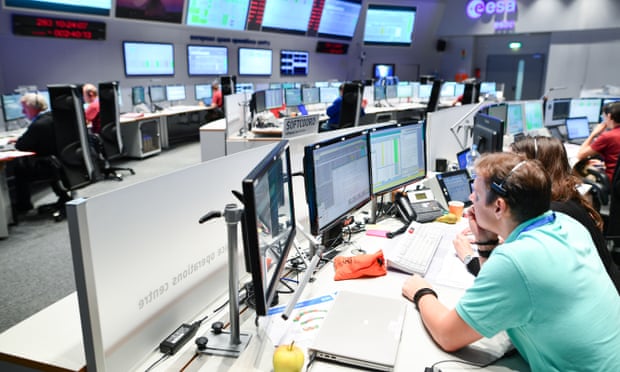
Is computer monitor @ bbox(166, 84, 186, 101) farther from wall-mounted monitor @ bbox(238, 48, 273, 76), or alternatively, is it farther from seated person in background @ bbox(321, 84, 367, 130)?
seated person in background @ bbox(321, 84, 367, 130)

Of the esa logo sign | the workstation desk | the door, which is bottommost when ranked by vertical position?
the workstation desk

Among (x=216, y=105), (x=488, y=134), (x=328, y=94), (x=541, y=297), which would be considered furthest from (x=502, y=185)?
(x=216, y=105)

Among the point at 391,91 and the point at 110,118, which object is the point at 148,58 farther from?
the point at 391,91

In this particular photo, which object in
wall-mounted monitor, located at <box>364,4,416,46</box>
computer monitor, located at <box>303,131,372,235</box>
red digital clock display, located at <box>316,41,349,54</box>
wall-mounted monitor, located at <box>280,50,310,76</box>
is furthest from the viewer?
wall-mounted monitor, located at <box>364,4,416,46</box>

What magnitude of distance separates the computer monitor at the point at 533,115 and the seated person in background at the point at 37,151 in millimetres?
4664

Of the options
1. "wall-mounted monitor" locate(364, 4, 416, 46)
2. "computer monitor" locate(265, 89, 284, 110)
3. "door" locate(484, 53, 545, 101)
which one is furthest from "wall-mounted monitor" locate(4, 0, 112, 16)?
"door" locate(484, 53, 545, 101)

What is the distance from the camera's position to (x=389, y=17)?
1227 centimetres

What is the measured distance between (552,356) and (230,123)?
4.29 meters

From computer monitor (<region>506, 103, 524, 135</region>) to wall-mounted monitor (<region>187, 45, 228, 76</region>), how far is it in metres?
6.30

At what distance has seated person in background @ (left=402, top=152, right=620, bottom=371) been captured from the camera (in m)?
1.03

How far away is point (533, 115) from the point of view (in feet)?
15.1

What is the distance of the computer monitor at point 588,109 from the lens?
205 inches

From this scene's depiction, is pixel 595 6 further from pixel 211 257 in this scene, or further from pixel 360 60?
pixel 211 257

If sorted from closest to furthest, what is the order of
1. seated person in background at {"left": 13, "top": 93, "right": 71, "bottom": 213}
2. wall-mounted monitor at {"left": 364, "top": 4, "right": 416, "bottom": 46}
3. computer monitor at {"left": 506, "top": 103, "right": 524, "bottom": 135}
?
seated person in background at {"left": 13, "top": 93, "right": 71, "bottom": 213} < computer monitor at {"left": 506, "top": 103, "right": 524, "bottom": 135} < wall-mounted monitor at {"left": 364, "top": 4, "right": 416, "bottom": 46}
